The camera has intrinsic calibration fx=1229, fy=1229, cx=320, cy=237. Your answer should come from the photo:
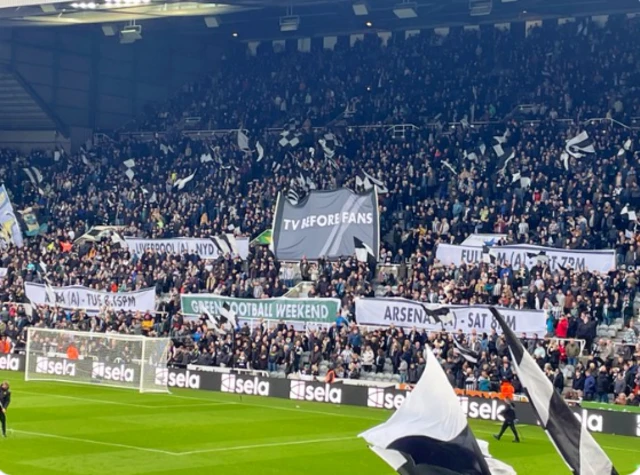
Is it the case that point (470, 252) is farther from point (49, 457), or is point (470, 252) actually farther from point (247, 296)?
point (49, 457)

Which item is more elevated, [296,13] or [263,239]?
[296,13]

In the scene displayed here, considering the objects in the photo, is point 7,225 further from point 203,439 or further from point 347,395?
point 203,439

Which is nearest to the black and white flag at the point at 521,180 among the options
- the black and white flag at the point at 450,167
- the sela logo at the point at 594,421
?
the black and white flag at the point at 450,167

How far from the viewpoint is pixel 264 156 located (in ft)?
188

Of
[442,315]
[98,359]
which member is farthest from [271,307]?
[442,315]

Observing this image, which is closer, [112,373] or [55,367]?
[112,373]

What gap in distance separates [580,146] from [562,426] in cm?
3674

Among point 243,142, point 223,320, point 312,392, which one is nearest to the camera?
point 312,392

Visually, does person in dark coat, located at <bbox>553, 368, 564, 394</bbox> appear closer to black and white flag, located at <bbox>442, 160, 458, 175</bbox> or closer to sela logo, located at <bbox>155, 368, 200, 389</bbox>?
sela logo, located at <bbox>155, 368, 200, 389</bbox>

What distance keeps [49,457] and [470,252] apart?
66.6ft

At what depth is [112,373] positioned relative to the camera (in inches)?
1586

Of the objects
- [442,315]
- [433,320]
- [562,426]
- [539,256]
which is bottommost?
[562,426]

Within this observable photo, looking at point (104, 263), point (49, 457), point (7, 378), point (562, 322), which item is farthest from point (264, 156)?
point (49, 457)

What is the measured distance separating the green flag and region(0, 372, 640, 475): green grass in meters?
11.7
